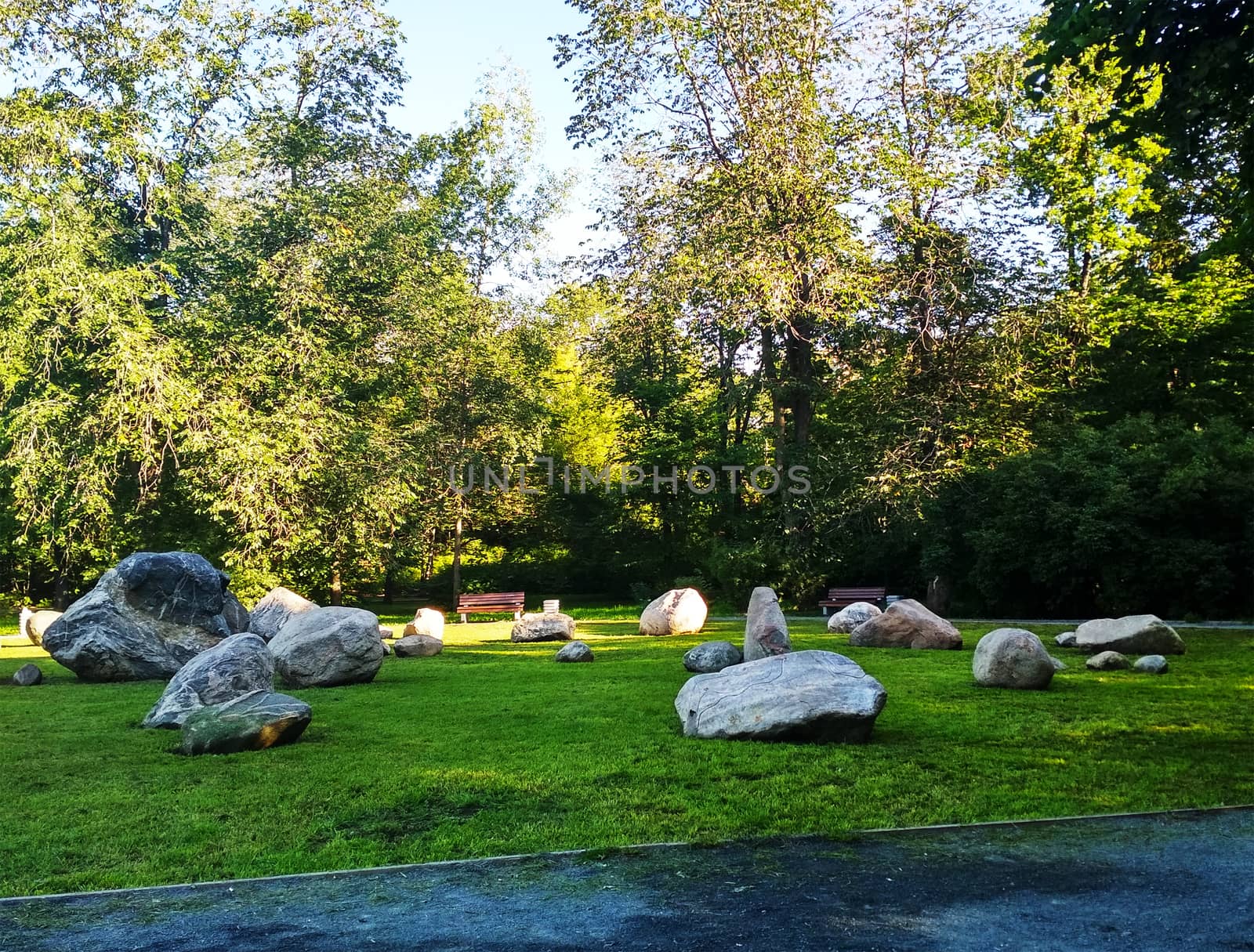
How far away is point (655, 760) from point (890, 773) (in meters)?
1.64

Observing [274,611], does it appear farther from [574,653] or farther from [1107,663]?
[1107,663]

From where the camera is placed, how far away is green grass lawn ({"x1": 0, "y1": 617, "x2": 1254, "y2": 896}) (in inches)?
215

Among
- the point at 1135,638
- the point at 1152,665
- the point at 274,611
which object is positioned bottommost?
the point at 1152,665

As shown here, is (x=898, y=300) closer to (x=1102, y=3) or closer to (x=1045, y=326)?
(x=1045, y=326)

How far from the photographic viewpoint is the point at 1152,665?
11.6 m

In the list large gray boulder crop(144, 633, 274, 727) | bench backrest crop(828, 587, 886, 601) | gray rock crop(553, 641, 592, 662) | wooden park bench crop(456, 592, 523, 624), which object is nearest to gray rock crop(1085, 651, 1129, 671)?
gray rock crop(553, 641, 592, 662)

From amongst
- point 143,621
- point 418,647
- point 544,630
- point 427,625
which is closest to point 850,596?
point 544,630

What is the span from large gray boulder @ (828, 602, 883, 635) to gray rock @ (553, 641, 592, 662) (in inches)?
188

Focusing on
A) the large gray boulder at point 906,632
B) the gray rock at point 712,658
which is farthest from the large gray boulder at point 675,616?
the gray rock at point 712,658

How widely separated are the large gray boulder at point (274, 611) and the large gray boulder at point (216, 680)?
6.45m

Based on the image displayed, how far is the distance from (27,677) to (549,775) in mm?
9017

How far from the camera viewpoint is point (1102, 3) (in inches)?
295

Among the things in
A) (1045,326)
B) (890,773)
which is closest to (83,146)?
(1045,326)

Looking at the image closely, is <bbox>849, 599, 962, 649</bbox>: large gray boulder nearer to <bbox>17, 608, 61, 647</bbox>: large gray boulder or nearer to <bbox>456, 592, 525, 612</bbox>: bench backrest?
<bbox>456, 592, 525, 612</bbox>: bench backrest
